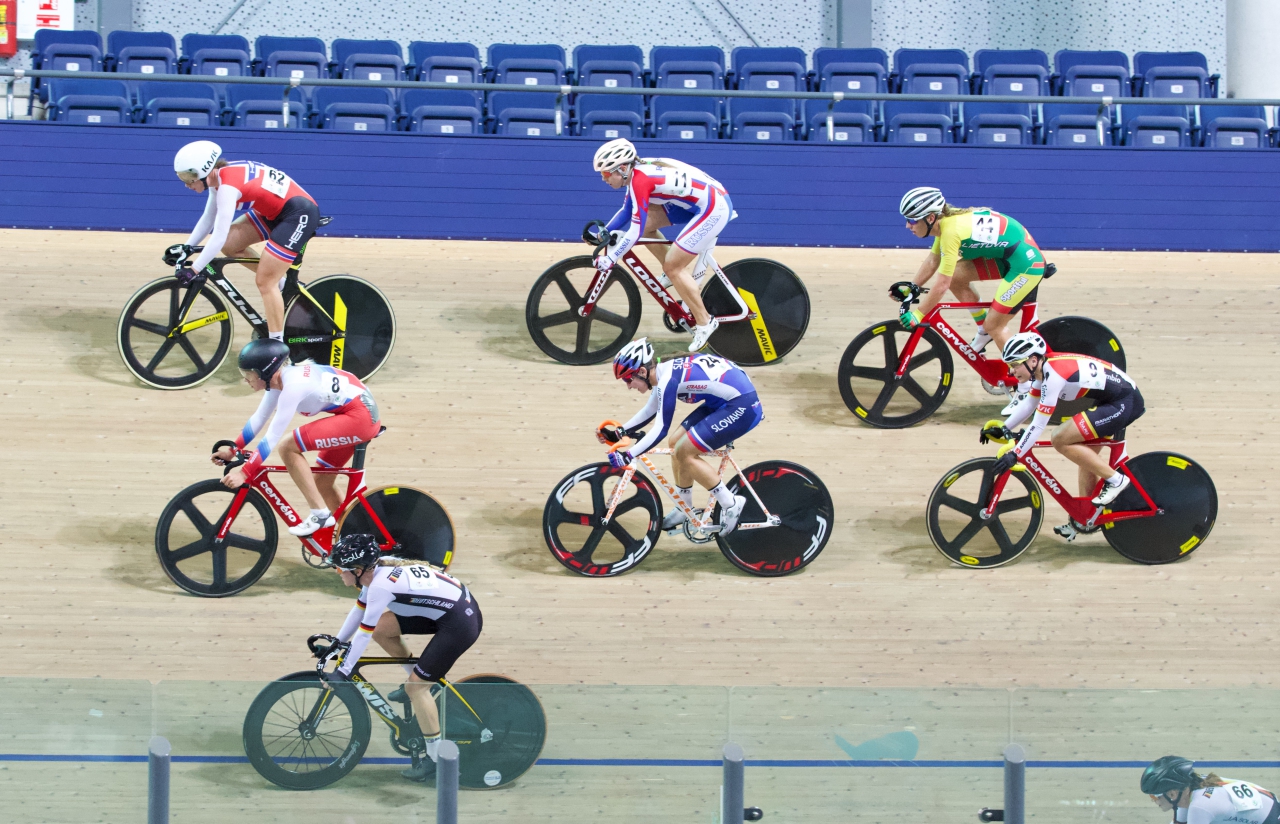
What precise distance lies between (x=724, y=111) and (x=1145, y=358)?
14.1 feet

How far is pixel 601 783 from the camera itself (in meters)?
5.59

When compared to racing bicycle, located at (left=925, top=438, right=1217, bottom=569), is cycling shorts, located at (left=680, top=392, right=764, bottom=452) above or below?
above

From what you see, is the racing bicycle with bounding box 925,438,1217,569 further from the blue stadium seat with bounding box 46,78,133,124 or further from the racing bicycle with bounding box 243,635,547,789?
the blue stadium seat with bounding box 46,78,133,124

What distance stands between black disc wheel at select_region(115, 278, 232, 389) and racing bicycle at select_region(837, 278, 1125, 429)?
3.95 meters

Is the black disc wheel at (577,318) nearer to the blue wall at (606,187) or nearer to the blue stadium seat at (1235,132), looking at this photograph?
the blue wall at (606,187)

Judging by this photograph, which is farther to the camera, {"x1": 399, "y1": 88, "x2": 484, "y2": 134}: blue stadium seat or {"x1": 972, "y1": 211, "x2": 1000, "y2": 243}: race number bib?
{"x1": 399, "y1": 88, "x2": 484, "y2": 134}: blue stadium seat

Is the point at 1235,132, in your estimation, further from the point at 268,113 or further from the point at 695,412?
the point at 268,113

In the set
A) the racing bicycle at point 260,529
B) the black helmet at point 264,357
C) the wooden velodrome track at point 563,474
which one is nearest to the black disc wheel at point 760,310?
the wooden velodrome track at point 563,474

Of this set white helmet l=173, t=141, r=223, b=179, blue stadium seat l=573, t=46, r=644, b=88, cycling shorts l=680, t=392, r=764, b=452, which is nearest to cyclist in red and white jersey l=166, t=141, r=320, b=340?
white helmet l=173, t=141, r=223, b=179

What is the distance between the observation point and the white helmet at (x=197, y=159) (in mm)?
9031

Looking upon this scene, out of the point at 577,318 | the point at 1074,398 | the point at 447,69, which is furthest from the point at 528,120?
the point at 1074,398

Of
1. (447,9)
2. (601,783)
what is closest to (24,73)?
(447,9)

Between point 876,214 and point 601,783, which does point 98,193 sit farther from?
point 601,783

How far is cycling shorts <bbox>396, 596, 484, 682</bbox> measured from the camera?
650 cm
